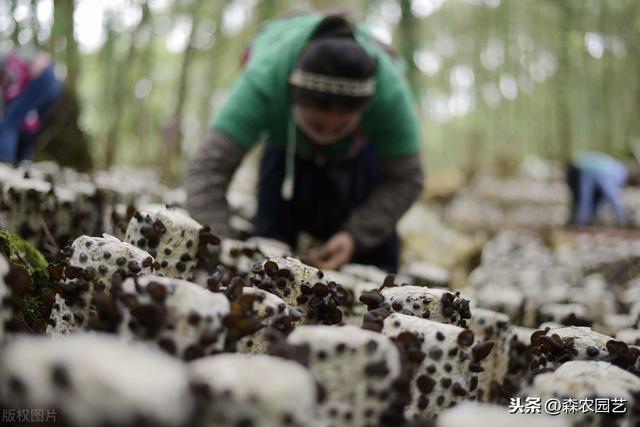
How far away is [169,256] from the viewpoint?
3.93ft

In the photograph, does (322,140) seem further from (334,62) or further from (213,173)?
(213,173)

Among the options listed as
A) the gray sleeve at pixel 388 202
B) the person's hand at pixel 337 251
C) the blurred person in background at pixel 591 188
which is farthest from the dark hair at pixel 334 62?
the blurred person in background at pixel 591 188

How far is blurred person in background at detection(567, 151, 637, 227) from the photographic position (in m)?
10.0

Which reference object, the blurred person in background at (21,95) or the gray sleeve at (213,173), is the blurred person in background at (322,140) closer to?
the gray sleeve at (213,173)

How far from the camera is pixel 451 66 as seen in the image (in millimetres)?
26719

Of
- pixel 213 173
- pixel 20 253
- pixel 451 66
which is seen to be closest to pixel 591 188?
pixel 213 173

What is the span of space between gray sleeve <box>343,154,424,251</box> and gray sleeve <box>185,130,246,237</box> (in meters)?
0.75

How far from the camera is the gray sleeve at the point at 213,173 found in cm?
269

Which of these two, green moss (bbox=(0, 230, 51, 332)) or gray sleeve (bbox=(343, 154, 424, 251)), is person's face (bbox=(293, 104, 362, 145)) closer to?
gray sleeve (bbox=(343, 154, 424, 251))

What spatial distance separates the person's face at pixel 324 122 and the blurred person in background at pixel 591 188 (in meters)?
8.53

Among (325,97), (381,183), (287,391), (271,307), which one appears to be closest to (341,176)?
(381,183)

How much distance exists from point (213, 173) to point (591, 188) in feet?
30.7

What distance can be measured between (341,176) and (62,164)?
3.05 m

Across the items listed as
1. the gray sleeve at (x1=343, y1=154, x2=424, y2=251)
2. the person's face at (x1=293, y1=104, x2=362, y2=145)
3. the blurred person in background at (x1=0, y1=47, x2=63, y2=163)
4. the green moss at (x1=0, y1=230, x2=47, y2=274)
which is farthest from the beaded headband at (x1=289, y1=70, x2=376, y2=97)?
the blurred person in background at (x1=0, y1=47, x2=63, y2=163)
